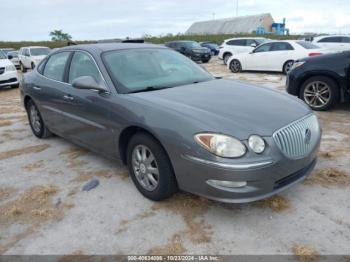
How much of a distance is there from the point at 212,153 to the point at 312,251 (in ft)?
3.53

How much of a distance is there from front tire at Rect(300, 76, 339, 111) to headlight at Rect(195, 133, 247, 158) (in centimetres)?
481

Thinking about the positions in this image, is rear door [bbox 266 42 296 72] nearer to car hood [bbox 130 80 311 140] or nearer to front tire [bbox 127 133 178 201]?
car hood [bbox 130 80 311 140]

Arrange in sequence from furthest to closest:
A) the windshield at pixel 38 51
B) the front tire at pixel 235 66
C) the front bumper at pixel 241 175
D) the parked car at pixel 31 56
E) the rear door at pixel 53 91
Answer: the windshield at pixel 38 51
the parked car at pixel 31 56
the front tire at pixel 235 66
the rear door at pixel 53 91
the front bumper at pixel 241 175

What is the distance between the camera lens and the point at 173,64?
4.51 m

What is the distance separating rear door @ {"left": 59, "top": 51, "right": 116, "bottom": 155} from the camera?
12.8 ft

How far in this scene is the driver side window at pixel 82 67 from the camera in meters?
4.11

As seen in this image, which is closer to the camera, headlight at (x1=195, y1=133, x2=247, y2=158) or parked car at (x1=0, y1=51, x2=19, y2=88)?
headlight at (x1=195, y1=133, x2=247, y2=158)

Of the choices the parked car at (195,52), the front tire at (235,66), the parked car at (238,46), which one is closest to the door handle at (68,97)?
the front tire at (235,66)

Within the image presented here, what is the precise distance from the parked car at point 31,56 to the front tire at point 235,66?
10.8m

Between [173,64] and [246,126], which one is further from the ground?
[173,64]

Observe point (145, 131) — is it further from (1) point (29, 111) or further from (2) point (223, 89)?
(1) point (29, 111)

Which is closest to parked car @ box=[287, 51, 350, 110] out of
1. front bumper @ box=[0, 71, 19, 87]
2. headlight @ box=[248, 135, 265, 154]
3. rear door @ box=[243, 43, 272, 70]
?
headlight @ box=[248, 135, 265, 154]

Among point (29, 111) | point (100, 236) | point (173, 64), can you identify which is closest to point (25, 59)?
point (29, 111)

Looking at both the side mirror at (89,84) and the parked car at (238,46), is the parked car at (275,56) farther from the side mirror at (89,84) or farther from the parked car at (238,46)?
the side mirror at (89,84)
